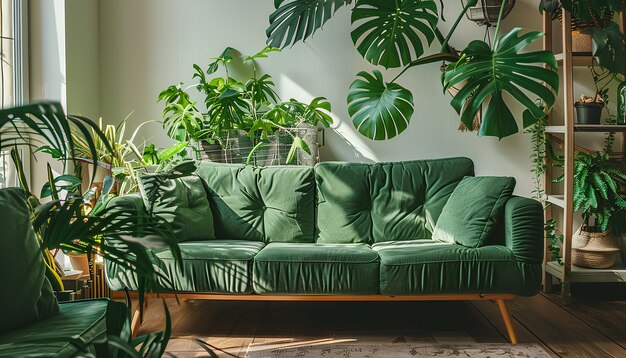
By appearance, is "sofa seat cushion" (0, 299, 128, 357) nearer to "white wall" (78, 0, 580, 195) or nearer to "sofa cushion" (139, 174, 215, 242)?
"sofa cushion" (139, 174, 215, 242)

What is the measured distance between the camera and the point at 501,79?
2984 mm

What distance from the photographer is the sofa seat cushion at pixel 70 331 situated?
1446mm

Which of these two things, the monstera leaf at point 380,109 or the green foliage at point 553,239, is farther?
the green foliage at point 553,239

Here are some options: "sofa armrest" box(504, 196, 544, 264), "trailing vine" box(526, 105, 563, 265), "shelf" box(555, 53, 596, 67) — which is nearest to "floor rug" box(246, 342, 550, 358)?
"sofa armrest" box(504, 196, 544, 264)

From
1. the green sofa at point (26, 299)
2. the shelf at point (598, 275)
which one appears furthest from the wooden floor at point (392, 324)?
the green sofa at point (26, 299)

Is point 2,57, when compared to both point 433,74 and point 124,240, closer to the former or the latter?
point 433,74

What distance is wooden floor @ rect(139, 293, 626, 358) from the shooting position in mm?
3182

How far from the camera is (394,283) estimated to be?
3145mm

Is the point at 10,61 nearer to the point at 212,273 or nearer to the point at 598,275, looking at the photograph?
the point at 212,273

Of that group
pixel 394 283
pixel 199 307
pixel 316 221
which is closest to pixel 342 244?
pixel 316 221

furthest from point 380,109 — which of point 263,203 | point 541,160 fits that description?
point 541,160

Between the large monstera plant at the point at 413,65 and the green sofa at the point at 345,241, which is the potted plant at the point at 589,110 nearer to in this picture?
the large monstera plant at the point at 413,65

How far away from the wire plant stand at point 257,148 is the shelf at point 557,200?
1453 millimetres

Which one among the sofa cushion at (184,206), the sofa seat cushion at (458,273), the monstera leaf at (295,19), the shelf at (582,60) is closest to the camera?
the sofa seat cushion at (458,273)
